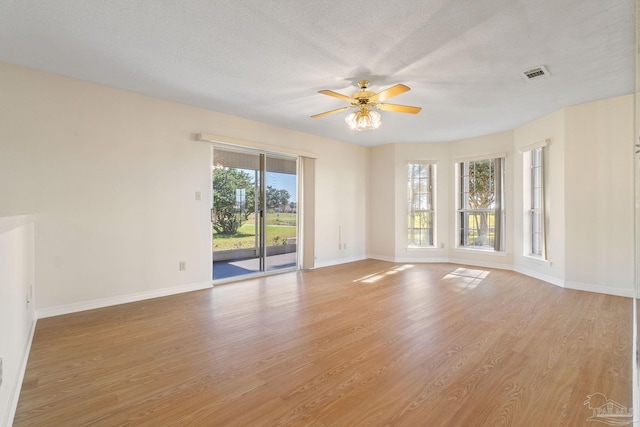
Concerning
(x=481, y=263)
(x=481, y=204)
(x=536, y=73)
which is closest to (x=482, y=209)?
(x=481, y=204)

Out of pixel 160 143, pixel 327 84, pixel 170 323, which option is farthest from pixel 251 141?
pixel 170 323

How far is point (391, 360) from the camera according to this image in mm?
2105

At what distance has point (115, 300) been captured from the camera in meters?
3.32

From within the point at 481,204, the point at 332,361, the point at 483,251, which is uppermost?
the point at 481,204

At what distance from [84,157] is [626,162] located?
6516mm

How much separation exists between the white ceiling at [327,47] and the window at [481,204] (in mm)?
1920

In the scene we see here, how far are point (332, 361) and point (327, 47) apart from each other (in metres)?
2.56

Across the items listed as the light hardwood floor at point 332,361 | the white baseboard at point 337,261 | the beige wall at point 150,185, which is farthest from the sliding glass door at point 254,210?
the light hardwood floor at point 332,361

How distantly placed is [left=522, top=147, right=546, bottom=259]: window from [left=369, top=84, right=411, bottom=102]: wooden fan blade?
10.7ft

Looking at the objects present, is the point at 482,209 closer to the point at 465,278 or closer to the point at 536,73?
the point at 465,278

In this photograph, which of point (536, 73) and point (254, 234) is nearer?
point (536, 73)

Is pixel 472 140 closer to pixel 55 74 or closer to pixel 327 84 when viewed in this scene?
pixel 327 84

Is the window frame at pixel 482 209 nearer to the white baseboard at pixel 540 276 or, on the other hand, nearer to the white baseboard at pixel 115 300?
the white baseboard at pixel 540 276

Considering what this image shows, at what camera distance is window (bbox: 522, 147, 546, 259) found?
15.5ft
